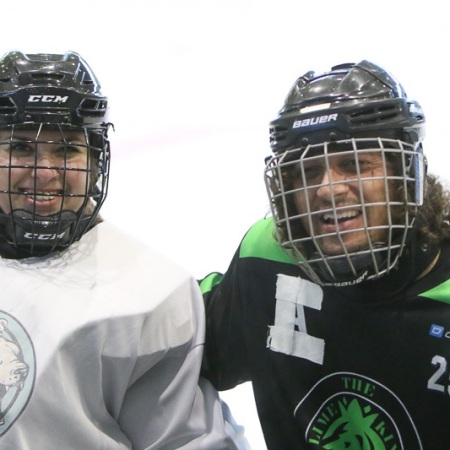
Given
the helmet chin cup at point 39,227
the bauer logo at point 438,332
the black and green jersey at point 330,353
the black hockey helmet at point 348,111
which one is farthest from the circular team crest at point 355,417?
the helmet chin cup at point 39,227

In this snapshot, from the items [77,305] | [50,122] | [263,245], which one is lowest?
[77,305]

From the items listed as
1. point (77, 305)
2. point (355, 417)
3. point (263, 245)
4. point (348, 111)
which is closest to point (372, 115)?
point (348, 111)

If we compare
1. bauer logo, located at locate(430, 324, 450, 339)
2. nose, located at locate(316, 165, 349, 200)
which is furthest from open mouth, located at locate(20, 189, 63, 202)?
bauer logo, located at locate(430, 324, 450, 339)

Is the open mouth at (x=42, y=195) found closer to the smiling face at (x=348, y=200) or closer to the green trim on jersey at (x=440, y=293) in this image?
the smiling face at (x=348, y=200)

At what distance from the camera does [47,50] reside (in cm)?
350

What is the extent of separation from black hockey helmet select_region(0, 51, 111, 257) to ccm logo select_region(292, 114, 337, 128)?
405mm

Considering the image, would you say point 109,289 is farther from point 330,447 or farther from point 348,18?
point 348,18

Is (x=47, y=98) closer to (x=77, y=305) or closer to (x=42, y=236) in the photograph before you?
(x=42, y=236)

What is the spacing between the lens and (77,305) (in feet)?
5.19

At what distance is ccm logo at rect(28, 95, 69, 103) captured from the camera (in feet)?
5.26

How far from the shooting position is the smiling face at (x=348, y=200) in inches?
55.9

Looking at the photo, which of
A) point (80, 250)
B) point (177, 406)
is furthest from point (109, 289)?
point (177, 406)

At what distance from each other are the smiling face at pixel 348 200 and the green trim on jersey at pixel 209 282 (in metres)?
0.39

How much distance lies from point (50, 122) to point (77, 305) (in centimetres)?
34
